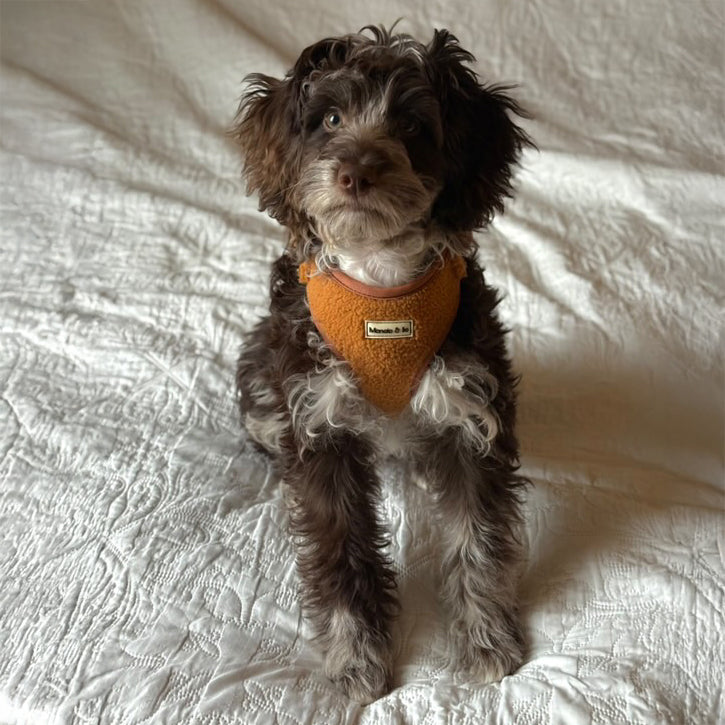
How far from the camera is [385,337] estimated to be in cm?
185

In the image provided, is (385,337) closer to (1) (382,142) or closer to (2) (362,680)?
(1) (382,142)

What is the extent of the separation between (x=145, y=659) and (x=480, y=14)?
8.41 feet

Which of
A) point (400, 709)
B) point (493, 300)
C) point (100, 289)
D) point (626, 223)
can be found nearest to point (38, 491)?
point (100, 289)

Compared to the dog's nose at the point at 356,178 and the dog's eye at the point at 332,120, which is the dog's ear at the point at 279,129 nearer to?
the dog's eye at the point at 332,120

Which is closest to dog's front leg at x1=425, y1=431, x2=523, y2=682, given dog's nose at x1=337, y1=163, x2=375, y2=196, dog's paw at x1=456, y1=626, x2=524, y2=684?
dog's paw at x1=456, y1=626, x2=524, y2=684

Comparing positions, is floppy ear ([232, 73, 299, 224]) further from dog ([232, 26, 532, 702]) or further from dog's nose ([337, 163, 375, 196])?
dog's nose ([337, 163, 375, 196])

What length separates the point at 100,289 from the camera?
2.89 m

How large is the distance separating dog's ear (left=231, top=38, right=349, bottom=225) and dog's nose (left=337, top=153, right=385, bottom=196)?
20 centimetres

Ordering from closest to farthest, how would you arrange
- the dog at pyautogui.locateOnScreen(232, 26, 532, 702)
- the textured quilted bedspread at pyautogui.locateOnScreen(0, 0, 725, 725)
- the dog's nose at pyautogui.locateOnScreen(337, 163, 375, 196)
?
the dog's nose at pyautogui.locateOnScreen(337, 163, 375, 196)
the dog at pyautogui.locateOnScreen(232, 26, 532, 702)
the textured quilted bedspread at pyautogui.locateOnScreen(0, 0, 725, 725)

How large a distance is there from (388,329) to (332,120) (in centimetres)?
41

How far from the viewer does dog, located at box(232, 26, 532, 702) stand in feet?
5.70

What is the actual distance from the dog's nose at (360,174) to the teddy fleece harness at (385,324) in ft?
0.92

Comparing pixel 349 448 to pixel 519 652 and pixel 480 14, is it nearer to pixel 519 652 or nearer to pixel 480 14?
pixel 519 652

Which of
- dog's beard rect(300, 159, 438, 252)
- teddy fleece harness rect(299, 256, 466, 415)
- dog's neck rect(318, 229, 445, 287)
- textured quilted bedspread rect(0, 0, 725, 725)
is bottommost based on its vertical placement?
textured quilted bedspread rect(0, 0, 725, 725)
